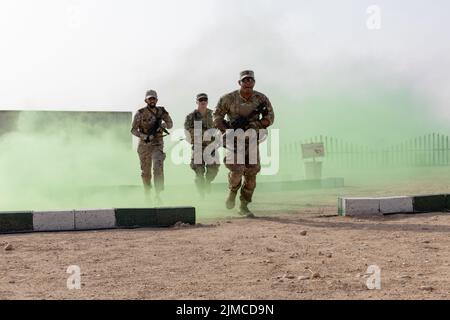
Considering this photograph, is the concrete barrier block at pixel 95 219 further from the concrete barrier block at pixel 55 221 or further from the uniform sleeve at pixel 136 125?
the uniform sleeve at pixel 136 125

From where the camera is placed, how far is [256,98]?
845 centimetres

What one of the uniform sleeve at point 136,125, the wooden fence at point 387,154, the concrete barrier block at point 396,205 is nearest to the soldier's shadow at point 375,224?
the concrete barrier block at point 396,205

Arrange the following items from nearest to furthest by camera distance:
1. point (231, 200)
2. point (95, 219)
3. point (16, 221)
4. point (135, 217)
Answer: point (16, 221), point (95, 219), point (135, 217), point (231, 200)

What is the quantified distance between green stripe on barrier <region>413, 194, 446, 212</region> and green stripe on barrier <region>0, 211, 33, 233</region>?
4646mm

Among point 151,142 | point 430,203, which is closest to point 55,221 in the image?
point 151,142

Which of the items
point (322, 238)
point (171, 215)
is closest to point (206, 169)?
point (171, 215)

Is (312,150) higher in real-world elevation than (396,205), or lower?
higher

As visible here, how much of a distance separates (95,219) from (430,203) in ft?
13.6

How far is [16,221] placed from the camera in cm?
716

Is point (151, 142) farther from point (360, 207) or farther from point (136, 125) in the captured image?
point (360, 207)

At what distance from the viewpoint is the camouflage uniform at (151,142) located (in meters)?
10.2

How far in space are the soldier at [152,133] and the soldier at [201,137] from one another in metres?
1.27
